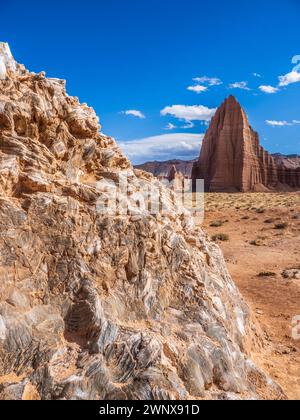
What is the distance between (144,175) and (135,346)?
16.9ft

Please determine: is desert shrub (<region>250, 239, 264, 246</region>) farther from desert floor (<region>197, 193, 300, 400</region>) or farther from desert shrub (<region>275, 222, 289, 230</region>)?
desert shrub (<region>275, 222, 289, 230</region>)

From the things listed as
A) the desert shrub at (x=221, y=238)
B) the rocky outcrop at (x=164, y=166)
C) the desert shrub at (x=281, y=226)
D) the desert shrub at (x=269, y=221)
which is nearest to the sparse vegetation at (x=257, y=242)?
the desert shrub at (x=221, y=238)

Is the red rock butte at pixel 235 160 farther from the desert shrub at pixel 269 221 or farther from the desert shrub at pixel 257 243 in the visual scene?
the desert shrub at pixel 257 243

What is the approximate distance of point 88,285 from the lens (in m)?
5.84

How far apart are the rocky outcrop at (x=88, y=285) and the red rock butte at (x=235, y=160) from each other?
6321 centimetres

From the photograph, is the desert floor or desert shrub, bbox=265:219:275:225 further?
desert shrub, bbox=265:219:275:225

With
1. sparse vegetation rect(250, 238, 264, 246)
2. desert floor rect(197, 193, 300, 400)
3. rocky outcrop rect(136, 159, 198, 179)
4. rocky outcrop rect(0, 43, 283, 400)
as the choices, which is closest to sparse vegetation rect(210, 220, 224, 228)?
desert floor rect(197, 193, 300, 400)

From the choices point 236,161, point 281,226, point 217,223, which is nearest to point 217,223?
point 217,223

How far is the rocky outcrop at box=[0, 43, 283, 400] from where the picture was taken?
196 inches

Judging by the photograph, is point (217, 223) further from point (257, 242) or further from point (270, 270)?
point (270, 270)

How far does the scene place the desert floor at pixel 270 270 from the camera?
8516mm

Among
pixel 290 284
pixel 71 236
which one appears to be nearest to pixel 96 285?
pixel 71 236

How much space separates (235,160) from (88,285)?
6856 centimetres

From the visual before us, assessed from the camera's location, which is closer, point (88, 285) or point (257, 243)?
point (88, 285)
